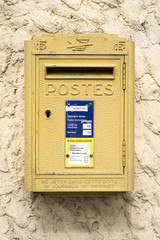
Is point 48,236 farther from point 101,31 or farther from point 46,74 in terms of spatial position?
point 101,31

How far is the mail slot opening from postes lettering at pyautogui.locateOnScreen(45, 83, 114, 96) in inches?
1.5

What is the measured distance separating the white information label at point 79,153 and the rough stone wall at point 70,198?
38cm

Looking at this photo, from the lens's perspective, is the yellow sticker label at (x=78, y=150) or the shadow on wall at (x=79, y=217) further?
the shadow on wall at (x=79, y=217)

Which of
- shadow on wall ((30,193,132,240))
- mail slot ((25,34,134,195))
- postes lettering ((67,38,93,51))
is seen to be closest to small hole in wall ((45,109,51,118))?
mail slot ((25,34,134,195))

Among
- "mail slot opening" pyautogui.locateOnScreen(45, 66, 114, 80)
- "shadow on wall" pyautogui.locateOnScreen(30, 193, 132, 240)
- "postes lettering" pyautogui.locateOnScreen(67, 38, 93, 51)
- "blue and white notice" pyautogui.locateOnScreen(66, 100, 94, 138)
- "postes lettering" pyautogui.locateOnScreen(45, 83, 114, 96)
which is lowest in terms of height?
"shadow on wall" pyautogui.locateOnScreen(30, 193, 132, 240)

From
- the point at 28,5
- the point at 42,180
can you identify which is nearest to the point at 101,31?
the point at 28,5

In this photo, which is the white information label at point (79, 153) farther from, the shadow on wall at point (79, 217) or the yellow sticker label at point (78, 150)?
the shadow on wall at point (79, 217)

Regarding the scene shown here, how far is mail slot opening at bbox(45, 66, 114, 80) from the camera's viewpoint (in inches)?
53.4

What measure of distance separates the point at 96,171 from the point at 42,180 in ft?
0.87

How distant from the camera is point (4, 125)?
1.64m

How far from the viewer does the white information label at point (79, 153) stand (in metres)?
1.37

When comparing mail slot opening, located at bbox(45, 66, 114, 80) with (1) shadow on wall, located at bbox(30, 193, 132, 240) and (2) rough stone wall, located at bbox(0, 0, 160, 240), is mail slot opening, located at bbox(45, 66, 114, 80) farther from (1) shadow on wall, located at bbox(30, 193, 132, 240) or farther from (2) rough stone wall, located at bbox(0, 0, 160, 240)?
(1) shadow on wall, located at bbox(30, 193, 132, 240)

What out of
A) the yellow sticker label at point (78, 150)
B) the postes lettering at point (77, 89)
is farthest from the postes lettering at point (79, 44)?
the yellow sticker label at point (78, 150)

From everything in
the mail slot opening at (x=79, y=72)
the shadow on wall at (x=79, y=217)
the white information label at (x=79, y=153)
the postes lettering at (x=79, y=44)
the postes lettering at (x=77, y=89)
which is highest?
the postes lettering at (x=79, y=44)
